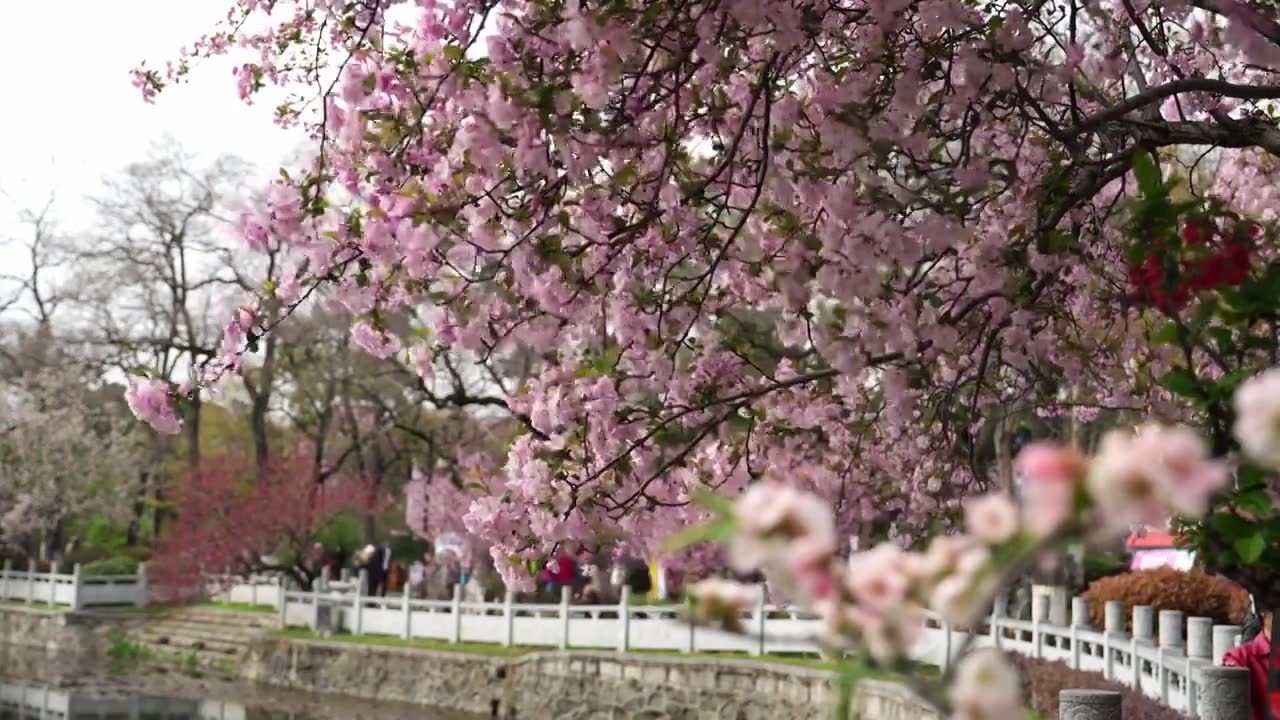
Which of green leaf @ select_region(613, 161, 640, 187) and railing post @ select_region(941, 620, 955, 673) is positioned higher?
green leaf @ select_region(613, 161, 640, 187)

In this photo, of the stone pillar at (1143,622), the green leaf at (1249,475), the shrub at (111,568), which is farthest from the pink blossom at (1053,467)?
the shrub at (111,568)

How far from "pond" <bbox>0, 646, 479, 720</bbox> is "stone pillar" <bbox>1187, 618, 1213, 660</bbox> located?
10.7m

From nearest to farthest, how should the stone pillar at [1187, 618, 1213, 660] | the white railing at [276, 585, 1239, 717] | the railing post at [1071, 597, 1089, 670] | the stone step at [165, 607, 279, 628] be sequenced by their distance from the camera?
the stone pillar at [1187, 618, 1213, 660]
the white railing at [276, 585, 1239, 717]
the railing post at [1071, 597, 1089, 670]
the stone step at [165, 607, 279, 628]

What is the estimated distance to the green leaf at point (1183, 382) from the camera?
11.0 ft

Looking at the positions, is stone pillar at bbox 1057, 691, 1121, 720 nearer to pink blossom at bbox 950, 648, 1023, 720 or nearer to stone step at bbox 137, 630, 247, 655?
pink blossom at bbox 950, 648, 1023, 720

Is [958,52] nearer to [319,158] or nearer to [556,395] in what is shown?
[556,395]

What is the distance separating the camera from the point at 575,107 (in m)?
5.24

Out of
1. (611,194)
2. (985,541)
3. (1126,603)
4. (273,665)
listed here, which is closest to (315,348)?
(273,665)

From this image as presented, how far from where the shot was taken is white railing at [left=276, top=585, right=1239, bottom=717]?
1024 cm

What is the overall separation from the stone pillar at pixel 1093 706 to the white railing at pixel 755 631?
0.74 meters

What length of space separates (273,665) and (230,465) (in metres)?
6.83

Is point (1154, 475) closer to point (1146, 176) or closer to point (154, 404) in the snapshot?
point (1146, 176)

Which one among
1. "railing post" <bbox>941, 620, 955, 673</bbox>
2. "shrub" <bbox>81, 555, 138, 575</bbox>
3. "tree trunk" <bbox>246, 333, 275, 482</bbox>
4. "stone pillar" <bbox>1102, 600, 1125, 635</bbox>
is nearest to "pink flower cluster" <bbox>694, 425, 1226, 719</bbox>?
"stone pillar" <bbox>1102, 600, 1125, 635</bbox>

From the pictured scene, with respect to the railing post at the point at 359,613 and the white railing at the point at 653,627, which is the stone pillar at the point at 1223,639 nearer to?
Answer: the white railing at the point at 653,627
